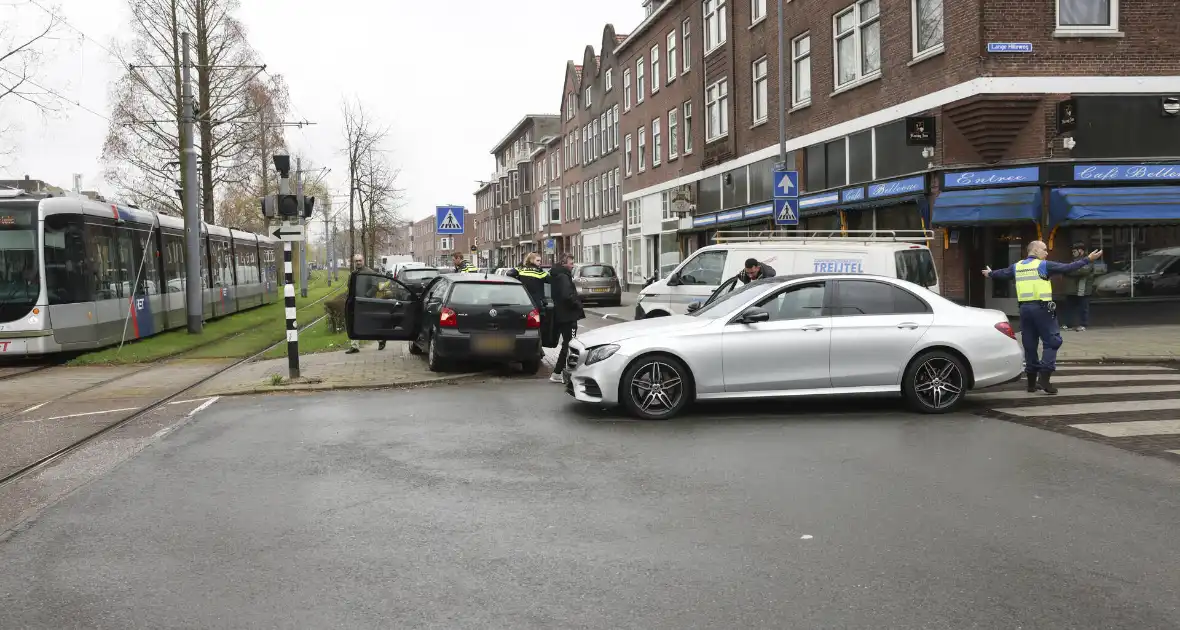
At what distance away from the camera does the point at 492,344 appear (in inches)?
508

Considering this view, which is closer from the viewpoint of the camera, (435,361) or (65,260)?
(435,361)

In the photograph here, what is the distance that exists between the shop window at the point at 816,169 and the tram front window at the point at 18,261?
1807 centimetres

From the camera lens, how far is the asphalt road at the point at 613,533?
4.12 m

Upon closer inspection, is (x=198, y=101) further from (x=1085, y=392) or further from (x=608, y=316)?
(x=1085, y=392)

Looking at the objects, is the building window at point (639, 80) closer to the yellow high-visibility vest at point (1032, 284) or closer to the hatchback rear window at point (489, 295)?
the hatchback rear window at point (489, 295)

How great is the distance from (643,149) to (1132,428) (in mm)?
33707

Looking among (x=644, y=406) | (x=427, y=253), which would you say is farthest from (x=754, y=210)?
(x=427, y=253)

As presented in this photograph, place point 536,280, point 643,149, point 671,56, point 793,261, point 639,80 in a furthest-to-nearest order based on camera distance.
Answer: point 639,80 → point 643,149 → point 671,56 → point 793,261 → point 536,280

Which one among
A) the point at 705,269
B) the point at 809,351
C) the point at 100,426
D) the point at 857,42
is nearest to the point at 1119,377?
the point at 809,351

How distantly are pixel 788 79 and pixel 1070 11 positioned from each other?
9127mm

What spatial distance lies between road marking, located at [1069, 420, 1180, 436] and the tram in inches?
583

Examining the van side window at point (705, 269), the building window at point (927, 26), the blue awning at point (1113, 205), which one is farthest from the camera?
the building window at point (927, 26)

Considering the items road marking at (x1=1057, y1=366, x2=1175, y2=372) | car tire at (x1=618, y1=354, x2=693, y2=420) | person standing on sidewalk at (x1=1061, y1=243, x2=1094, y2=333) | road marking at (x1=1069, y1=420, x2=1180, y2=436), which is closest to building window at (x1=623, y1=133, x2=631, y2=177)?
person standing on sidewalk at (x1=1061, y1=243, x2=1094, y2=333)

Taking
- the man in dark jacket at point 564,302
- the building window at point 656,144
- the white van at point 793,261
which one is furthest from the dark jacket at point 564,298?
the building window at point 656,144
